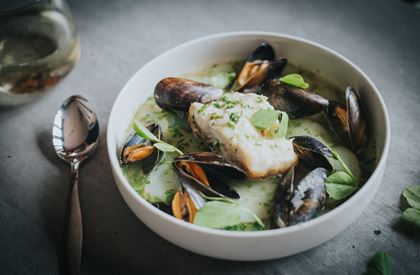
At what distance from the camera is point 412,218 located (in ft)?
4.83

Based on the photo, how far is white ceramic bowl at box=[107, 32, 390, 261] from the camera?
1.28 metres

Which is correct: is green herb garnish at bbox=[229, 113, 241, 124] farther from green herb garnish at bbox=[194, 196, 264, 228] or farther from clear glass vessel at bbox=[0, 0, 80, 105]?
clear glass vessel at bbox=[0, 0, 80, 105]

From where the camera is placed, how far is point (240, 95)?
1696 mm

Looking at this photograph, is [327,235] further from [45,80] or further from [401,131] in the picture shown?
[45,80]

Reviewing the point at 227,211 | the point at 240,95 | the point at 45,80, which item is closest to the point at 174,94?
the point at 240,95

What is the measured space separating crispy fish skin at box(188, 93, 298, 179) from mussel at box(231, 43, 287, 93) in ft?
0.53

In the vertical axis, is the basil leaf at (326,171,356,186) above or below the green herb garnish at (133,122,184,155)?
above

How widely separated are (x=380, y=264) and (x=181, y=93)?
94cm

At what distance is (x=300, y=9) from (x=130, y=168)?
1494 mm

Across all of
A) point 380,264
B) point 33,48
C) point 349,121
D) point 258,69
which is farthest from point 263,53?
point 33,48

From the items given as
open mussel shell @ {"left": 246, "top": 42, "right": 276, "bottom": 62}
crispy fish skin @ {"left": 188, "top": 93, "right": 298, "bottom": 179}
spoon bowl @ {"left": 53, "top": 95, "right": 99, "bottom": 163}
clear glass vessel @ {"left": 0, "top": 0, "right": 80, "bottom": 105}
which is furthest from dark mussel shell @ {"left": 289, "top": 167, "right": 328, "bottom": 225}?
clear glass vessel @ {"left": 0, "top": 0, "right": 80, "bottom": 105}

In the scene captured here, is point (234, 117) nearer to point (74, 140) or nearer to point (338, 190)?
point (338, 190)

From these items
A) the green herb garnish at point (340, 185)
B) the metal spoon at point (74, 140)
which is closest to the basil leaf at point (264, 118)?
the green herb garnish at point (340, 185)

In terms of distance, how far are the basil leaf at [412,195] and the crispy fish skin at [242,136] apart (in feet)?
1.38
